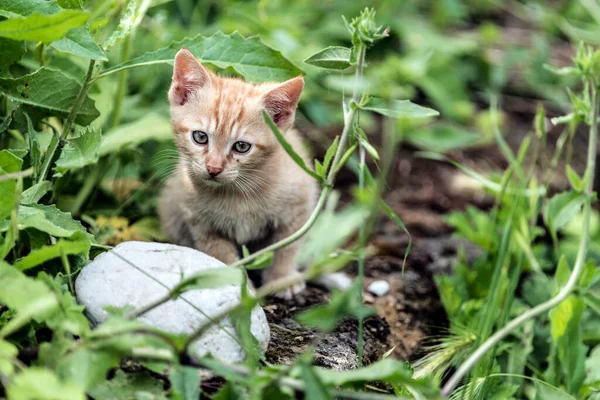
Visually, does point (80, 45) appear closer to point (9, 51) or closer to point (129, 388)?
point (9, 51)

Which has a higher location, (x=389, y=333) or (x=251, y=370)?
(x=251, y=370)

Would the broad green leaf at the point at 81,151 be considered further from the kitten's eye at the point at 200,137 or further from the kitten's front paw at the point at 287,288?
the kitten's front paw at the point at 287,288

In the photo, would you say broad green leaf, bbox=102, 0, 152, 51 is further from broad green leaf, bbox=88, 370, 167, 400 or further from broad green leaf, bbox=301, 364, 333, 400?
broad green leaf, bbox=301, 364, 333, 400

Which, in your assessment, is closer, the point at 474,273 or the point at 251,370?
the point at 251,370

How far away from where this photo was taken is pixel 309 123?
4.14 m

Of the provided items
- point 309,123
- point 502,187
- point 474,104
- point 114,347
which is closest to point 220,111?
point 502,187

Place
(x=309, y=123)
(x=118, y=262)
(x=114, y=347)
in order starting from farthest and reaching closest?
(x=309, y=123) < (x=118, y=262) < (x=114, y=347)

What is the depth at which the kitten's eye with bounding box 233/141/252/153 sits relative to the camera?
2.56 meters

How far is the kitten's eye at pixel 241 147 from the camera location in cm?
256

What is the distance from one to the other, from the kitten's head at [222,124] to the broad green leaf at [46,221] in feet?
2.01

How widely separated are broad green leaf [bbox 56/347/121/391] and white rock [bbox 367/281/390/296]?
4.81 ft

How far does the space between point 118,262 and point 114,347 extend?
496mm

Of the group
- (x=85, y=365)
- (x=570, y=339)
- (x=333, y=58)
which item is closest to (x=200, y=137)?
(x=333, y=58)

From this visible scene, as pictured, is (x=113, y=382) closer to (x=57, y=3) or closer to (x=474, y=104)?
(x=57, y=3)
